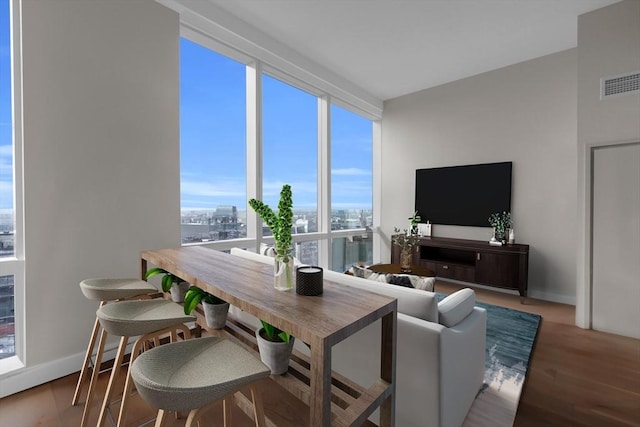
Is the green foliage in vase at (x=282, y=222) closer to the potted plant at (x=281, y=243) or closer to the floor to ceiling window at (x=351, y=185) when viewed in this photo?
the potted plant at (x=281, y=243)

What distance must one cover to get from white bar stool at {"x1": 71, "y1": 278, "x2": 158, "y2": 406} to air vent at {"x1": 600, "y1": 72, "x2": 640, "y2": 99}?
430 centimetres

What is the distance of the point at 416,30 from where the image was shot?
333 cm

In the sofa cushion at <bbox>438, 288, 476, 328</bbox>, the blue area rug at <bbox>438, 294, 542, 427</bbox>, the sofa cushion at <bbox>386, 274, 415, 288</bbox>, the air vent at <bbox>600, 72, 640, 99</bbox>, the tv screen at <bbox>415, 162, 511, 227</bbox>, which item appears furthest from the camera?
the tv screen at <bbox>415, 162, 511, 227</bbox>

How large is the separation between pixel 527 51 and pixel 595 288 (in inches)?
117

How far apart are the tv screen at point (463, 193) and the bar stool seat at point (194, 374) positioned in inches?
171

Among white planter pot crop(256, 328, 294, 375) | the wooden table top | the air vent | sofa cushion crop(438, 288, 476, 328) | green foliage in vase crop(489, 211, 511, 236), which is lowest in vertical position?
white planter pot crop(256, 328, 294, 375)

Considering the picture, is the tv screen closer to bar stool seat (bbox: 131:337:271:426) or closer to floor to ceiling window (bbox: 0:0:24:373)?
bar stool seat (bbox: 131:337:271:426)

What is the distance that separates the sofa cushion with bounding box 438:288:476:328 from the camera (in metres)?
1.51

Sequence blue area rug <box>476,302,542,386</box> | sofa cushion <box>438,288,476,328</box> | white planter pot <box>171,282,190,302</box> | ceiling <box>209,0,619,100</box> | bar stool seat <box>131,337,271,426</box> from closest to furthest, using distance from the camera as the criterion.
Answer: bar stool seat <box>131,337,271,426</box>, sofa cushion <box>438,288,476,328</box>, white planter pot <box>171,282,190,302</box>, blue area rug <box>476,302,542,386</box>, ceiling <box>209,0,619,100</box>

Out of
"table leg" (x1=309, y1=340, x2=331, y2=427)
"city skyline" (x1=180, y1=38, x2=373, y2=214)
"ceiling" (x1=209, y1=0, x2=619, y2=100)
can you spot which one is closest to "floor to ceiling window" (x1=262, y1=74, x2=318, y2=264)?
"city skyline" (x1=180, y1=38, x2=373, y2=214)

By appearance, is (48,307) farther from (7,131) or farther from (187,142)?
(187,142)

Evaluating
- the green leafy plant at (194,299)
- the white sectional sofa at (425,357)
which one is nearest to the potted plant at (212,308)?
the green leafy plant at (194,299)

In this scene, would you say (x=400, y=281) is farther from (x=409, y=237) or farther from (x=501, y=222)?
(x=501, y=222)

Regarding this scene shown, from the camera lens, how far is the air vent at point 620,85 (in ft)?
8.94
